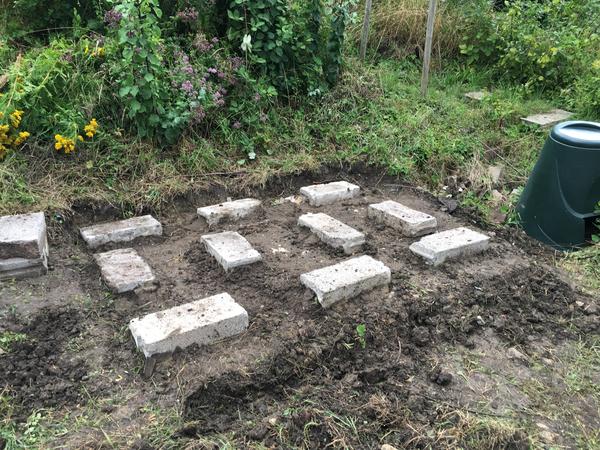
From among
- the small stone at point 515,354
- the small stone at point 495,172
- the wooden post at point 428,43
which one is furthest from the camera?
the wooden post at point 428,43

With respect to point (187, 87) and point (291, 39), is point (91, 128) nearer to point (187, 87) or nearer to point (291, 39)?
point (187, 87)

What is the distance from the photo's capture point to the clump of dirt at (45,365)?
7.50 ft

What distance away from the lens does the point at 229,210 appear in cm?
387

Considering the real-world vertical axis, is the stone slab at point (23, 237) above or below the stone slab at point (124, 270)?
above

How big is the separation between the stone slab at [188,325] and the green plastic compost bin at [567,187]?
246 centimetres

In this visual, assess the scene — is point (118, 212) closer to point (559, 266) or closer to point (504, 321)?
point (504, 321)

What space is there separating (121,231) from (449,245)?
7.06 ft

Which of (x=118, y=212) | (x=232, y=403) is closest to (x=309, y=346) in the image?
(x=232, y=403)

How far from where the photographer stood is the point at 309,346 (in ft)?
8.43

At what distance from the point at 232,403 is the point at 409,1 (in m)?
6.03

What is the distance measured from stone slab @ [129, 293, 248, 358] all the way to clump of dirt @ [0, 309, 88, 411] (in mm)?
310

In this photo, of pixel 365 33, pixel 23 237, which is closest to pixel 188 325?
pixel 23 237

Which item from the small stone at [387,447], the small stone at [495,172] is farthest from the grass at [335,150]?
the small stone at [387,447]

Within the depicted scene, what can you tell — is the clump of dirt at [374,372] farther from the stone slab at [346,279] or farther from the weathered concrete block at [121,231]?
the weathered concrete block at [121,231]
